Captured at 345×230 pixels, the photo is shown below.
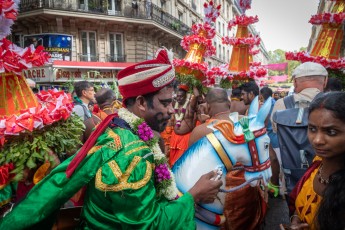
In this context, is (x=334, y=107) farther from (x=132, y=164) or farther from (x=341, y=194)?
(x=132, y=164)

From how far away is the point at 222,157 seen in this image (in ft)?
7.98

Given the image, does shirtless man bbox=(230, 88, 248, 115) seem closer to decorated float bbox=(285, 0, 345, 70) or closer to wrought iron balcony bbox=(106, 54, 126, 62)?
decorated float bbox=(285, 0, 345, 70)

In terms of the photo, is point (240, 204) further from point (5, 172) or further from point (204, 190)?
point (5, 172)

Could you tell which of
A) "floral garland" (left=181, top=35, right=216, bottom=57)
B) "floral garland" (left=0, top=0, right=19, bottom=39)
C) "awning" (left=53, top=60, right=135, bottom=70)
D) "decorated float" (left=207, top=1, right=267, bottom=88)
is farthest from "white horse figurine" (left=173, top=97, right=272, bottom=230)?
"awning" (left=53, top=60, right=135, bottom=70)

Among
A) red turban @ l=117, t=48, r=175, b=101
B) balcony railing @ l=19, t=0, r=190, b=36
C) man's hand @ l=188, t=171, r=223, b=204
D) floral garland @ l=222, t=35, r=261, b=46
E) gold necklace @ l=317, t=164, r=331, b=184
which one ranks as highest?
balcony railing @ l=19, t=0, r=190, b=36

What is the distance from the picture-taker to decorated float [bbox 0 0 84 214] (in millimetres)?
1774

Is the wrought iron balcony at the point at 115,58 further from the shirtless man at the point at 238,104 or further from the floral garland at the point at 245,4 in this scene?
the shirtless man at the point at 238,104

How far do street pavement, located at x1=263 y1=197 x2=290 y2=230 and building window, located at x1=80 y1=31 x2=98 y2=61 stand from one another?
17697 millimetres

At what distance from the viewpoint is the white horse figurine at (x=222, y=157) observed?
2434 mm

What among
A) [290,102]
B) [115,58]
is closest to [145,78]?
[290,102]

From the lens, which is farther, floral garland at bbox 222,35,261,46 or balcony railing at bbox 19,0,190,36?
balcony railing at bbox 19,0,190,36

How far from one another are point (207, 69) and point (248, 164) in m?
3.68

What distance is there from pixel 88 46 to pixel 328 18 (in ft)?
60.4

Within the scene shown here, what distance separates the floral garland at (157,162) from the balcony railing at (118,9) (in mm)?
20039
